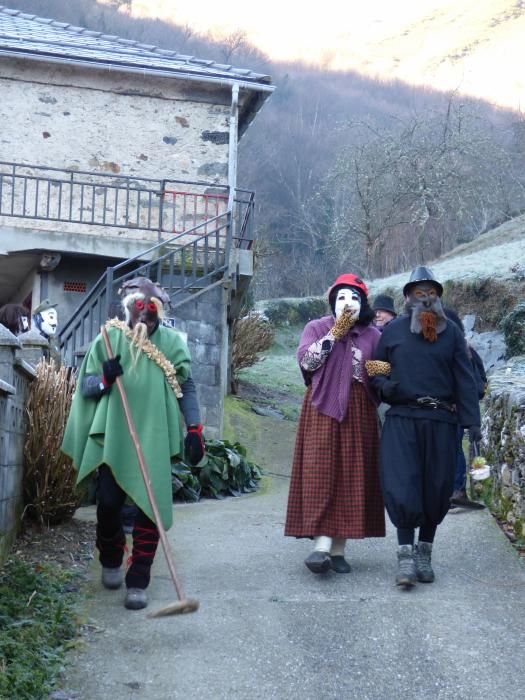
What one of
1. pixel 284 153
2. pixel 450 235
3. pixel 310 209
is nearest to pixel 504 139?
pixel 450 235

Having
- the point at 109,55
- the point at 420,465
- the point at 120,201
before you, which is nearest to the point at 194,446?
the point at 420,465

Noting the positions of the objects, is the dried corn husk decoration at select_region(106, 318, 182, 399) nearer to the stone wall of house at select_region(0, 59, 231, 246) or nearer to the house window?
the stone wall of house at select_region(0, 59, 231, 246)

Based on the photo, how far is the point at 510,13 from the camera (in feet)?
228

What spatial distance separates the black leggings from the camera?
4.46 meters

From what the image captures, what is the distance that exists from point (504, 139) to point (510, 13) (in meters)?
41.1

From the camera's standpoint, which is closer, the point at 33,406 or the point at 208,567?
the point at 208,567

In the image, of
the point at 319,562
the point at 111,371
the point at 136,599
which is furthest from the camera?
the point at 319,562

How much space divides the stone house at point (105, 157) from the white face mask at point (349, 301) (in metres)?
7.25

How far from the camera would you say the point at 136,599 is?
173 inches

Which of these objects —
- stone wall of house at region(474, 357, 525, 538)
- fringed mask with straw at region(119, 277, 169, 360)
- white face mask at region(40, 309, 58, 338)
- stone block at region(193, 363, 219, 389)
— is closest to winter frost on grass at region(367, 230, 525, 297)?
stone block at region(193, 363, 219, 389)

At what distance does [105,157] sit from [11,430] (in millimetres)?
8895

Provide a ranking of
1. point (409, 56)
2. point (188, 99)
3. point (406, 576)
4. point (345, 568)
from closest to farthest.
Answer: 1. point (406, 576)
2. point (345, 568)
3. point (188, 99)
4. point (409, 56)

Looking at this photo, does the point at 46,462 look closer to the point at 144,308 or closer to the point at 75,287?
the point at 144,308

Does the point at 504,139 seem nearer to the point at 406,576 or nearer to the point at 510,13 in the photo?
the point at 406,576
